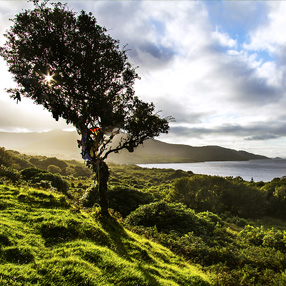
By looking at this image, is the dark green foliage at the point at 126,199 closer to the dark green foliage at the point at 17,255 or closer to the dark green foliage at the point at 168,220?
the dark green foliage at the point at 168,220

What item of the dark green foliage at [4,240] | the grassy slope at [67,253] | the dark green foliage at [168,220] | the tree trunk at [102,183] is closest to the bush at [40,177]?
the dark green foliage at [168,220]

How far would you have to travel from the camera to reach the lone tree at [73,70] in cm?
1204

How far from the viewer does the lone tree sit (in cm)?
1204

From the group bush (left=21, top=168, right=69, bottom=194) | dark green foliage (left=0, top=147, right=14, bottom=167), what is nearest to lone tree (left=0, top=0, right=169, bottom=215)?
bush (left=21, top=168, right=69, bottom=194)

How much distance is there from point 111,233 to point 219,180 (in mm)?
40659

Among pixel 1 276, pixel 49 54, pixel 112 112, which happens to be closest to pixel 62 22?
pixel 49 54

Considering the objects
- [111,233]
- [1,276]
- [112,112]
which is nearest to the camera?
[1,276]

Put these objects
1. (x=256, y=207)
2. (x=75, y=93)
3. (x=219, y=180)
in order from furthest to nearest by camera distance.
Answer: (x=219, y=180) < (x=256, y=207) < (x=75, y=93)

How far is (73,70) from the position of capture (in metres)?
12.6

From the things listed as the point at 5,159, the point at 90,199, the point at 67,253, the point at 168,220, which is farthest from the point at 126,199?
the point at 5,159

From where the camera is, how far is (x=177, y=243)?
46.7ft

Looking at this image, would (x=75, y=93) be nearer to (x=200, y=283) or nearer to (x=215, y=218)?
(x=200, y=283)

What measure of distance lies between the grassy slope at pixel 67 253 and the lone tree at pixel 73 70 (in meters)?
3.83

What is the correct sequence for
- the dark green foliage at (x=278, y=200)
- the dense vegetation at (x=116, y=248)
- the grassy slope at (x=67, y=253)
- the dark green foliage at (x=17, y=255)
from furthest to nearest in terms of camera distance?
the dark green foliage at (x=278, y=200) < the dense vegetation at (x=116, y=248) < the dark green foliage at (x=17, y=255) < the grassy slope at (x=67, y=253)
